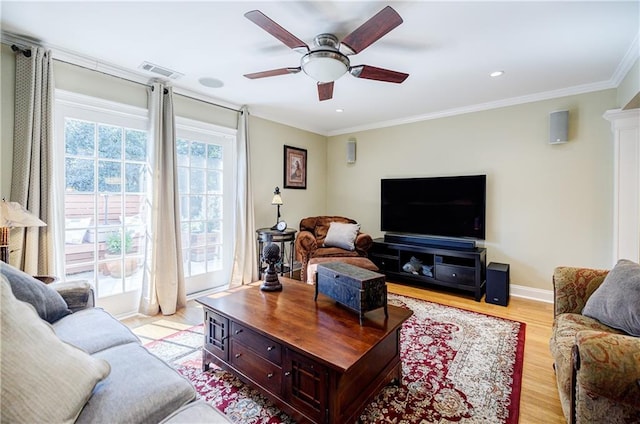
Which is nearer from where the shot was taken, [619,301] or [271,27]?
[619,301]

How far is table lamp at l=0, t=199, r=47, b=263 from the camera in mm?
1842

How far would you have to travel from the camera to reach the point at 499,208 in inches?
141

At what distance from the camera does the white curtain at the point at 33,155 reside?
2170 millimetres

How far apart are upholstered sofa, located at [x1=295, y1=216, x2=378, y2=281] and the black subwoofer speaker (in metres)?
1.27

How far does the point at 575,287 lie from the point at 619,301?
13.9 inches

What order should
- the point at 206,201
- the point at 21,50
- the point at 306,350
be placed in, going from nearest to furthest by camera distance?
the point at 306,350, the point at 21,50, the point at 206,201

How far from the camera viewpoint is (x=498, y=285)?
3180 mm

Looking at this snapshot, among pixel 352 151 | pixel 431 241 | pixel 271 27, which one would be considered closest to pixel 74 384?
pixel 271 27

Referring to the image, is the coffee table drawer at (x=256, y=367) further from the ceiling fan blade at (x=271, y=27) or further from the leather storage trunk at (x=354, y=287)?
the ceiling fan blade at (x=271, y=27)

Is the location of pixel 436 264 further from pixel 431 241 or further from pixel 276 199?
pixel 276 199

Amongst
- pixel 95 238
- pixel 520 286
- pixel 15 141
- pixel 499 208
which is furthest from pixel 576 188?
pixel 15 141

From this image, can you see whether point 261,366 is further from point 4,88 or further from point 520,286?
point 520,286

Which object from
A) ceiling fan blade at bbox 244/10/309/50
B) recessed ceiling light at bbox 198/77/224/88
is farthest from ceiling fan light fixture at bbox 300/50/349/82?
recessed ceiling light at bbox 198/77/224/88

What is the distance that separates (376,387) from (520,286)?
284 cm
